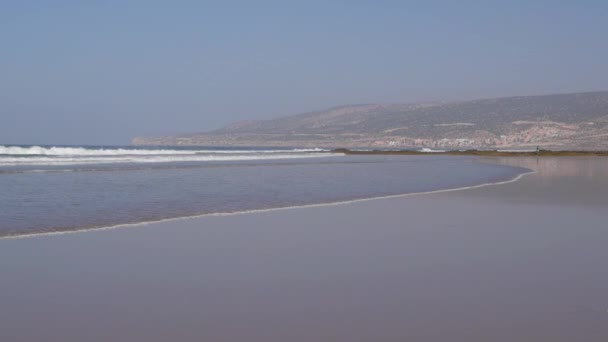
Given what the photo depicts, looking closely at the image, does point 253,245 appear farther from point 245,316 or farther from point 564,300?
point 564,300

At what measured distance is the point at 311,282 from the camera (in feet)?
18.7

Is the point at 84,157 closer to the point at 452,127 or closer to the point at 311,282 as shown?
the point at 311,282

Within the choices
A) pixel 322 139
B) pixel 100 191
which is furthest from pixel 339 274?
pixel 322 139

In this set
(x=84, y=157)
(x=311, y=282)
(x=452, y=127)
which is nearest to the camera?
(x=311, y=282)

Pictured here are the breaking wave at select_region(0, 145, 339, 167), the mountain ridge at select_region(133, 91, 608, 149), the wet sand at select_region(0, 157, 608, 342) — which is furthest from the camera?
the mountain ridge at select_region(133, 91, 608, 149)

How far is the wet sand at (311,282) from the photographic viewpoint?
14.3 feet

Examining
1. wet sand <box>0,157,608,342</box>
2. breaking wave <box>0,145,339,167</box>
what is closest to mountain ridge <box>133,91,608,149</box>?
breaking wave <box>0,145,339,167</box>

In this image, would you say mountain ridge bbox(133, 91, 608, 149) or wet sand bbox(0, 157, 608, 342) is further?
mountain ridge bbox(133, 91, 608, 149)

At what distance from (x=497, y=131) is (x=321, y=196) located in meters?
99.0

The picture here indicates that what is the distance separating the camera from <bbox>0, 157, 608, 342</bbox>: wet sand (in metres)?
4.37

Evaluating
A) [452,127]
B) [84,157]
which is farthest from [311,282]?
[452,127]

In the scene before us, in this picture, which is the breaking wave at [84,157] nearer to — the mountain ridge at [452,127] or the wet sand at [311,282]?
the wet sand at [311,282]

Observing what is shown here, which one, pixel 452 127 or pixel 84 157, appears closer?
pixel 84 157

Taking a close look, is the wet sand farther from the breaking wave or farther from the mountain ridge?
the mountain ridge
